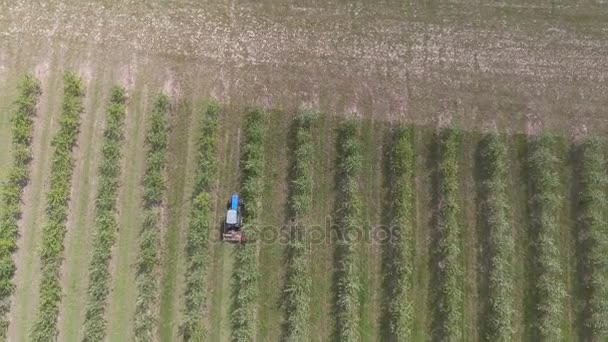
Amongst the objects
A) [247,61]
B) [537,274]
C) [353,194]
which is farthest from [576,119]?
[247,61]

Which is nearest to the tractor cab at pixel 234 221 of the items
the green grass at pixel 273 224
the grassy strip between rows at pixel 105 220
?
the green grass at pixel 273 224

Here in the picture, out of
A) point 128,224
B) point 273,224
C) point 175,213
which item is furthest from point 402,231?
point 128,224

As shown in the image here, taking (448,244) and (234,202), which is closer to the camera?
(234,202)

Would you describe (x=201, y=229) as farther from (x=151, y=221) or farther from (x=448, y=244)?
(x=448, y=244)

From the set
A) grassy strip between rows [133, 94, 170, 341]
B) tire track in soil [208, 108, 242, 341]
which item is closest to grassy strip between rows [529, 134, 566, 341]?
tire track in soil [208, 108, 242, 341]

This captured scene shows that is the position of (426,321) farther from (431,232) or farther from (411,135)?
(411,135)

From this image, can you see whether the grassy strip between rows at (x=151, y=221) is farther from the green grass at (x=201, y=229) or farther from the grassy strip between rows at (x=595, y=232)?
the grassy strip between rows at (x=595, y=232)
